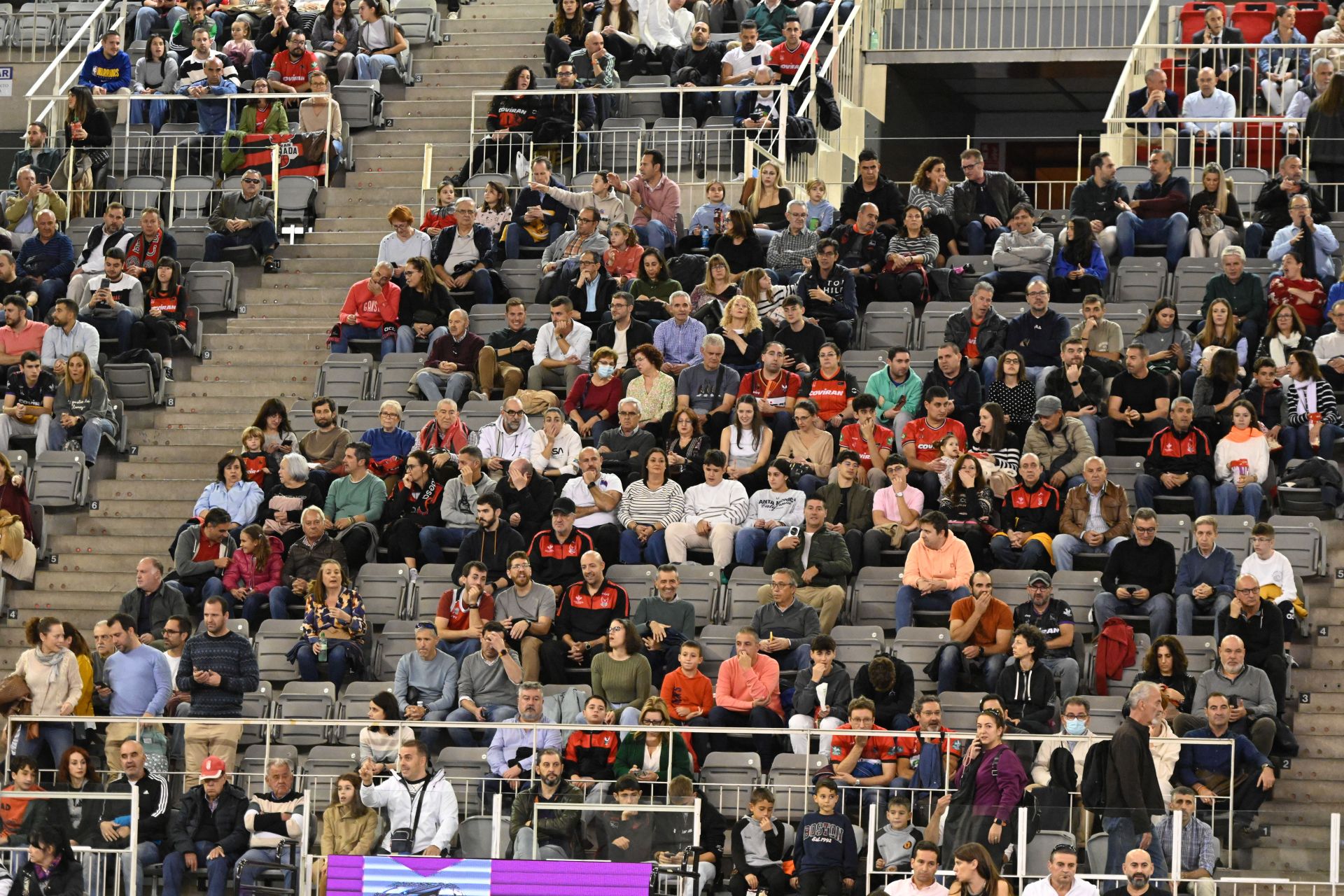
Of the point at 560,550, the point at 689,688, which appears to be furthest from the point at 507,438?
the point at 689,688

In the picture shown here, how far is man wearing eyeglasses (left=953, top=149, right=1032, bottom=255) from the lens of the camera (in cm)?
2048

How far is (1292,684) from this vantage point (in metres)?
16.4

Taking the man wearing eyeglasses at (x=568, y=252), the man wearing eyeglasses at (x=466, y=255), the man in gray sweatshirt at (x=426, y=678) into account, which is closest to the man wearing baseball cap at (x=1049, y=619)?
the man in gray sweatshirt at (x=426, y=678)

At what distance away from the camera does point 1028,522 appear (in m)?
17.3

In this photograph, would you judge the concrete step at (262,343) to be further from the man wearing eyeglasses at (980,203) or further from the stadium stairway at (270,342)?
the man wearing eyeglasses at (980,203)

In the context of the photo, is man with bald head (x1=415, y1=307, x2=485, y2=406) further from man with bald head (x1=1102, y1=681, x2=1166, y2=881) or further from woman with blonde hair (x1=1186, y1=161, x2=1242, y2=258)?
man with bald head (x1=1102, y1=681, x2=1166, y2=881)

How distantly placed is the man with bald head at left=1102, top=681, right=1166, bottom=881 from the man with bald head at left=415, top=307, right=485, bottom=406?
21.6 feet

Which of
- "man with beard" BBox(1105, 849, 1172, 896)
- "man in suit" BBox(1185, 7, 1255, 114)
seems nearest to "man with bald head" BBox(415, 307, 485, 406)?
"man in suit" BBox(1185, 7, 1255, 114)

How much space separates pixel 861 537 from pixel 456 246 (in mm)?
5239

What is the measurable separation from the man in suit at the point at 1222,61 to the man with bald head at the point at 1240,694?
8.33 m

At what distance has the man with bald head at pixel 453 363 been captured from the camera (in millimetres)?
19484

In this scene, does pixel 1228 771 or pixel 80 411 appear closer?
pixel 1228 771

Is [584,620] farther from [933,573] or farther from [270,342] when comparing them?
[270,342]

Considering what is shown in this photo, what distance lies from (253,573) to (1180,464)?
6.38 m
